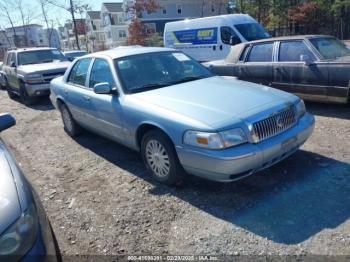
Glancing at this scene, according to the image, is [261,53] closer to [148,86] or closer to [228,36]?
[148,86]

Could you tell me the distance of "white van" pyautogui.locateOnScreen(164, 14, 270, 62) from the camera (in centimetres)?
1301

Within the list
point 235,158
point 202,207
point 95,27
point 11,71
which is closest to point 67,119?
point 202,207

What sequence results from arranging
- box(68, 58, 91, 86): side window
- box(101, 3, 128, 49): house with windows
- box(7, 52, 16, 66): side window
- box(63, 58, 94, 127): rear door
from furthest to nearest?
box(101, 3, 128, 49): house with windows < box(7, 52, 16, 66): side window < box(68, 58, 91, 86): side window < box(63, 58, 94, 127): rear door

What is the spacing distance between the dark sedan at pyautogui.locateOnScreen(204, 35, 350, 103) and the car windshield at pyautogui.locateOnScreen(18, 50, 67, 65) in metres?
6.84

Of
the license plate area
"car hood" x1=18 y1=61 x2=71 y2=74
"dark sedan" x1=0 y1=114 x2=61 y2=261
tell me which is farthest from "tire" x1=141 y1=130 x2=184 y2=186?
"car hood" x1=18 y1=61 x2=71 y2=74

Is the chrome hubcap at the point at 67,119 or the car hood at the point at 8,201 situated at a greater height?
the car hood at the point at 8,201

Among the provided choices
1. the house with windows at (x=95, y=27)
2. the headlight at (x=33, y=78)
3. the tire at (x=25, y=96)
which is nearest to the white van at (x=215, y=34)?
the headlight at (x=33, y=78)

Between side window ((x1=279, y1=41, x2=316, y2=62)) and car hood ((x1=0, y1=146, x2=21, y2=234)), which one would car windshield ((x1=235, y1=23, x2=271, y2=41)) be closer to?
side window ((x1=279, y1=41, x2=316, y2=62))

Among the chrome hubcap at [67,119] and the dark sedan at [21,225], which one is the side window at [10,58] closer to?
the chrome hubcap at [67,119]

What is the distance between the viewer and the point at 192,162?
11.4 feet

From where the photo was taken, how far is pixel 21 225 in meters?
1.94

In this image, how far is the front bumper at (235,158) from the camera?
3246mm

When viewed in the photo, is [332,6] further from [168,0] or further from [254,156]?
[168,0]

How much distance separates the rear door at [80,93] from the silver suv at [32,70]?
14.8ft
